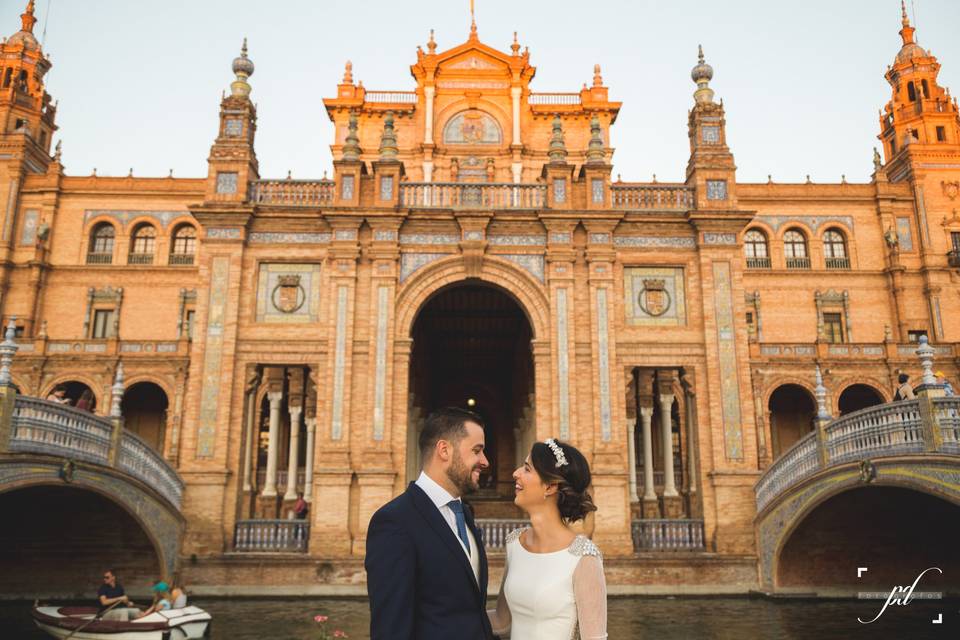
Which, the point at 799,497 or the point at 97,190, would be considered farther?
the point at 97,190

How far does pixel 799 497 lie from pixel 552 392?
5.77 m

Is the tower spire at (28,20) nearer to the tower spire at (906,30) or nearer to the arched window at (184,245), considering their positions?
the arched window at (184,245)

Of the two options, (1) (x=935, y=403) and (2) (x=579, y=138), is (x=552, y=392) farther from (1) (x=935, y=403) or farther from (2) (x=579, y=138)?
(2) (x=579, y=138)

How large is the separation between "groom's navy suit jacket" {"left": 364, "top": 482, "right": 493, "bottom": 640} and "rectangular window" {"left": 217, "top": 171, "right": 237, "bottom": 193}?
1703cm

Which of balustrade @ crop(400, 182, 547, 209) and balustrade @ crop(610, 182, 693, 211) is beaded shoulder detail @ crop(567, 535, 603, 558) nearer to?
balustrade @ crop(400, 182, 547, 209)

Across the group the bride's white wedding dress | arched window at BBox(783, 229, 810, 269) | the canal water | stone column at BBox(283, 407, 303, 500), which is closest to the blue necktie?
the bride's white wedding dress

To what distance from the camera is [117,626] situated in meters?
11.2

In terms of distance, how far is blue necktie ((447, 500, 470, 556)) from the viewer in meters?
3.51

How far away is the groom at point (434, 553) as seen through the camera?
315 cm

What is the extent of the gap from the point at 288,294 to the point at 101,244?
74.6ft

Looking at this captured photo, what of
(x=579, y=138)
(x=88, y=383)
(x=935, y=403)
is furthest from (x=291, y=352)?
(x=579, y=138)

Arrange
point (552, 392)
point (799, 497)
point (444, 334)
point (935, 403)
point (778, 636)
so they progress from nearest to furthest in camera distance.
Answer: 1. point (935, 403)
2. point (778, 636)
3. point (799, 497)
4. point (552, 392)
5. point (444, 334)

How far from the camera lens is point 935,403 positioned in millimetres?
10820

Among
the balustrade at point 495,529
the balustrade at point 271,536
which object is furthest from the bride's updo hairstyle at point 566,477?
the balustrade at point 271,536
